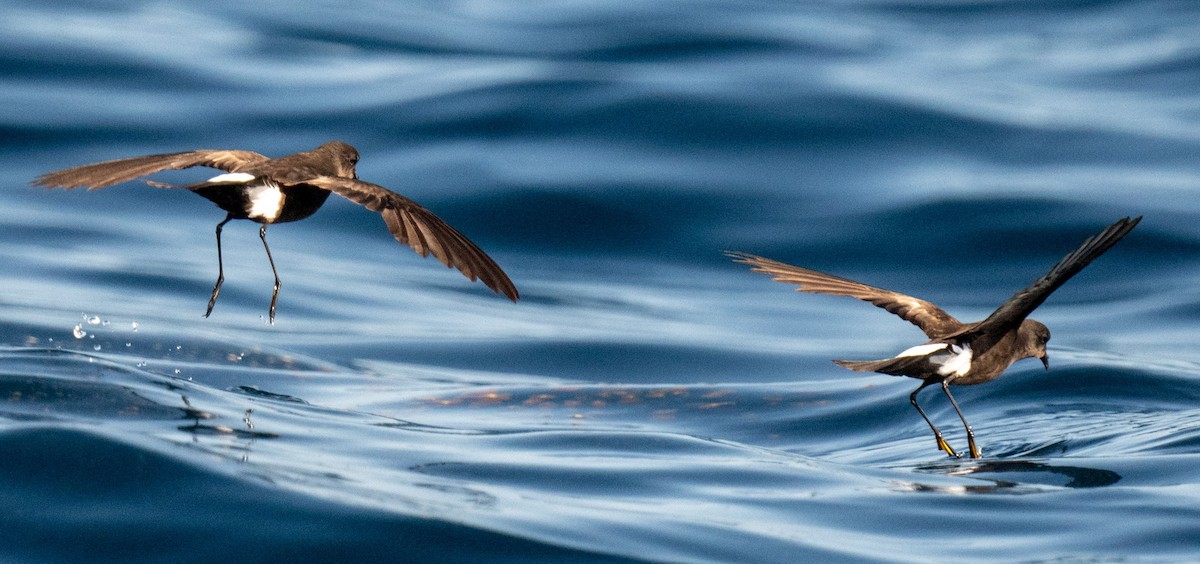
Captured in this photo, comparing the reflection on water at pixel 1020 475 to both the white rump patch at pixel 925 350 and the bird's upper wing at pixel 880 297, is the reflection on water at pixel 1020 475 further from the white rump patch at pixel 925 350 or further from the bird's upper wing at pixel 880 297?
the bird's upper wing at pixel 880 297

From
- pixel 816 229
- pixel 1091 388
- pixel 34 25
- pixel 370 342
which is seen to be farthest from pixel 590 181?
pixel 34 25

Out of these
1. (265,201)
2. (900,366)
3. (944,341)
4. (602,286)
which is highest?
(602,286)

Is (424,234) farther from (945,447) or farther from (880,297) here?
(945,447)

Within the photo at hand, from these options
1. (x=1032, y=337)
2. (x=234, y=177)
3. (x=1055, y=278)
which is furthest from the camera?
(x=1032, y=337)

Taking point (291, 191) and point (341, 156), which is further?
point (341, 156)

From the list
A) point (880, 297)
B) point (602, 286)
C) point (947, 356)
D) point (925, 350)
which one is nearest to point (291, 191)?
point (880, 297)

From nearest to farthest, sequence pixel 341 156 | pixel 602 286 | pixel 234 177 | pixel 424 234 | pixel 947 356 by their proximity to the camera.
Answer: pixel 424 234
pixel 234 177
pixel 947 356
pixel 341 156
pixel 602 286
